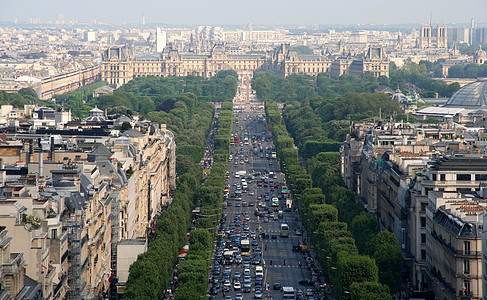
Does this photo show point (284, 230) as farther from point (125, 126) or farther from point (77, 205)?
point (77, 205)

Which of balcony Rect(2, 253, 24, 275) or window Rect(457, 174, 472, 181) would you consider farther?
window Rect(457, 174, 472, 181)

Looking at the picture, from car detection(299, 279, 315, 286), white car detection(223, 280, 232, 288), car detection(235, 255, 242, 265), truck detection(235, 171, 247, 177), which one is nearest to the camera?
white car detection(223, 280, 232, 288)

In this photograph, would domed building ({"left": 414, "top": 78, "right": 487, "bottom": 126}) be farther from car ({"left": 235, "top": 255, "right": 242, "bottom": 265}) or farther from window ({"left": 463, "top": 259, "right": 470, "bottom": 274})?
window ({"left": 463, "top": 259, "right": 470, "bottom": 274})

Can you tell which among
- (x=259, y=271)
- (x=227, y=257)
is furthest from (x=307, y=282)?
(x=227, y=257)

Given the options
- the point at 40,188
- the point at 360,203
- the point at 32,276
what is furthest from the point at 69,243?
the point at 360,203

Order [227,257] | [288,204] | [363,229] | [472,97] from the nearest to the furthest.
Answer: [363,229] → [227,257] → [288,204] → [472,97]

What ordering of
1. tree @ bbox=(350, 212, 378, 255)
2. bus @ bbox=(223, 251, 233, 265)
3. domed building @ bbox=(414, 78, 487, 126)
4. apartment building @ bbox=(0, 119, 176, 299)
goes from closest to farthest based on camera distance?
apartment building @ bbox=(0, 119, 176, 299), tree @ bbox=(350, 212, 378, 255), bus @ bbox=(223, 251, 233, 265), domed building @ bbox=(414, 78, 487, 126)

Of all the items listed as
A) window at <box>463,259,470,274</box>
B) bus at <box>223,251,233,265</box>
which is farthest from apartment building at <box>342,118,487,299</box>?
bus at <box>223,251,233,265</box>

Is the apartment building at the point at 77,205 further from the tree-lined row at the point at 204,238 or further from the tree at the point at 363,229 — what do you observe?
the tree at the point at 363,229
